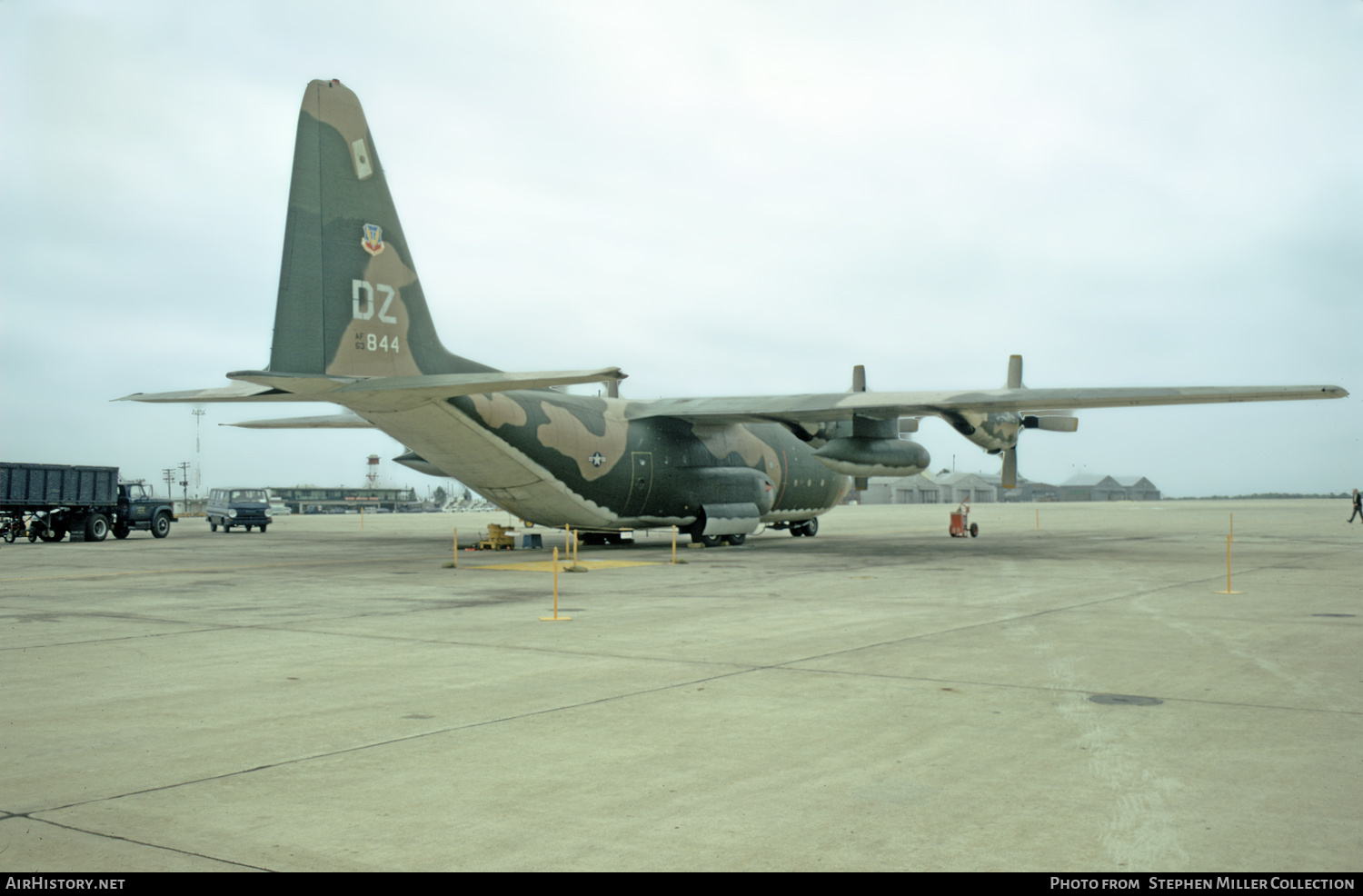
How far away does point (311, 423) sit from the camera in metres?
30.1

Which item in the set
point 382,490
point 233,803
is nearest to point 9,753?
point 233,803

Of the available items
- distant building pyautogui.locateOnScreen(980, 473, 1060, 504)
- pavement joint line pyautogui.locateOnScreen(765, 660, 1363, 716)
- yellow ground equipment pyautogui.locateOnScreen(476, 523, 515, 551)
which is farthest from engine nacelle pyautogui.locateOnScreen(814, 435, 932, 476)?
distant building pyautogui.locateOnScreen(980, 473, 1060, 504)

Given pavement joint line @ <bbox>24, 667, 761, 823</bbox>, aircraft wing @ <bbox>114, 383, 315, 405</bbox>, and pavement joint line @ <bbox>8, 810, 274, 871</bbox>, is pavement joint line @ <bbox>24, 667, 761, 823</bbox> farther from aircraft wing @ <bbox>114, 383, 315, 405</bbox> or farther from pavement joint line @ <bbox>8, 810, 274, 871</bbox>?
aircraft wing @ <bbox>114, 383, 315, 405</bbox>

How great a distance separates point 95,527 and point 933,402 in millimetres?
26826

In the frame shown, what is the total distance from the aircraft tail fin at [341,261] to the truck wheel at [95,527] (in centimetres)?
1987

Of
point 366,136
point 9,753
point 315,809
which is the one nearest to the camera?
point 315,809

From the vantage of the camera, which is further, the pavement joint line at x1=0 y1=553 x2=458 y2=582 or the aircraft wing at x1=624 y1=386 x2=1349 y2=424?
the aircraft wing at x1=624 y1=386 x2=1349 y2=424

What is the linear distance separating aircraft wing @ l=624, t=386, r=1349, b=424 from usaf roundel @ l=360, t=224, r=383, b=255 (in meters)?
8.28

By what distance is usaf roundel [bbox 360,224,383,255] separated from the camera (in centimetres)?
1825

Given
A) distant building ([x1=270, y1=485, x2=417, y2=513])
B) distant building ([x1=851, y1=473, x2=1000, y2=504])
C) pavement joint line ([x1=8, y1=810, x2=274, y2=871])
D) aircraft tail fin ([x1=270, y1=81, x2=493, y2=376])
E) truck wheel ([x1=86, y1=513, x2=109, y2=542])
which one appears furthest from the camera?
distant building ([x1=851, y1=473, x2=1000, y2=504])

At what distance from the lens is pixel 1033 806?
474 centimetres
